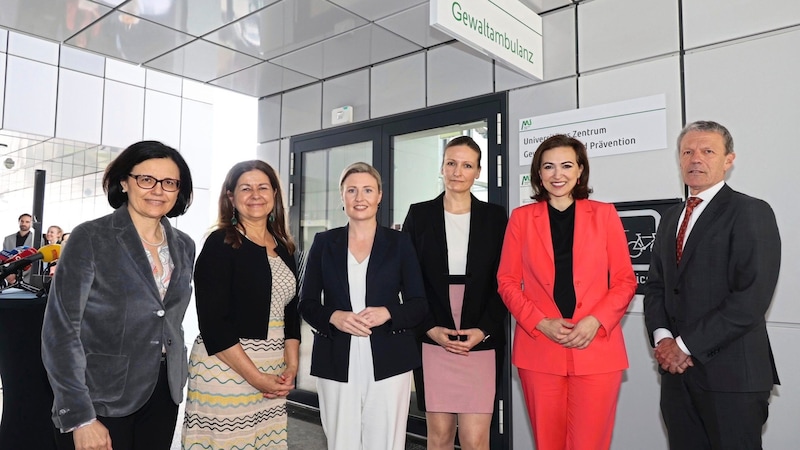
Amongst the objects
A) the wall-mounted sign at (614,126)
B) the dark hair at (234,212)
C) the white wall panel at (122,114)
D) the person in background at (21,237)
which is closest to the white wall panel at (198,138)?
the white wall panel at (122,114)

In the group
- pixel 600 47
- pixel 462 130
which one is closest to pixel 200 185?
pixel 462 130

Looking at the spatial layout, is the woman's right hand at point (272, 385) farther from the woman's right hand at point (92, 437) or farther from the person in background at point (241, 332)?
the woman's right hand at point (92, 437)

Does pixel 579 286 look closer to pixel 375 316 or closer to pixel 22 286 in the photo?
pixel 375 316

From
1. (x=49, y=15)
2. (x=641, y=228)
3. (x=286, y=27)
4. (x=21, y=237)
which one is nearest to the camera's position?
(x=641, y=228)

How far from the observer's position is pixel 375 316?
6.84ft

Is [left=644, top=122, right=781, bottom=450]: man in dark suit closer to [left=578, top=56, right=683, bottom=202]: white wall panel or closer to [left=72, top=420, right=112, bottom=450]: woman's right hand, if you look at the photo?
[left=578, top=56, right=683, bottom=202]: white wall panel

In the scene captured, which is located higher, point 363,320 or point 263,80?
point 263,80

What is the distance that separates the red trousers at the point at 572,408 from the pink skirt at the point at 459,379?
0.26 meters

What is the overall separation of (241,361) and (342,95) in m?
3.54

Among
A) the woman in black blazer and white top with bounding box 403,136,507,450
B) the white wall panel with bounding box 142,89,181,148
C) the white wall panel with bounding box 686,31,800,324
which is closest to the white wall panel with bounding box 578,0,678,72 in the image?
the white wall panel with bounding box 686,31,800,324

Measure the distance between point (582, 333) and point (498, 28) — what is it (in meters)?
1.72

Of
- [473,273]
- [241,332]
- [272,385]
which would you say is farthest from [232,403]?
[473,273]

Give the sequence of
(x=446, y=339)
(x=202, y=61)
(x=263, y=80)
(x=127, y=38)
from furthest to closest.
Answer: (x=263, y=80) → (x=202, y=61) → (x=127, y=38) → (x=446, y=339)

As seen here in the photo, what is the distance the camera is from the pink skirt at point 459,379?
98.0 inches
